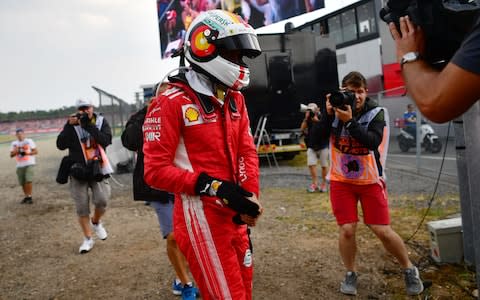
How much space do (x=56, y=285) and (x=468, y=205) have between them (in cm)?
439

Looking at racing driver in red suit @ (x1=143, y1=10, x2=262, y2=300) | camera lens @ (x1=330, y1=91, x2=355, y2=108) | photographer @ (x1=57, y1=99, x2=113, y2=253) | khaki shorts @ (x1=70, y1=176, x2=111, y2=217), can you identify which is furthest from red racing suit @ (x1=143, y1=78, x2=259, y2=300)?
khaki shorts @ (x1=70, y1=176, x2=111, y2=217)

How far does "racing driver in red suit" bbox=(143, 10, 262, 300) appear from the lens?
2168 millimetres

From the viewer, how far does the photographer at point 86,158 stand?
545cm

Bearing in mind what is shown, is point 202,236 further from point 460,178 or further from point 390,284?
point 460,178

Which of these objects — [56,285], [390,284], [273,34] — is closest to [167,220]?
[56,285]

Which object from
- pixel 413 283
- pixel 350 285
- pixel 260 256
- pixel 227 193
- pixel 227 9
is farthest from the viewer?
pixel 227 9

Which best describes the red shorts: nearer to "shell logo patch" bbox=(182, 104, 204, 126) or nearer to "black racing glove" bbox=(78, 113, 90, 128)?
"shell logo patch" bbox=(182, 104, 204, 126)

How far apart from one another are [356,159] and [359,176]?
0.16 metres

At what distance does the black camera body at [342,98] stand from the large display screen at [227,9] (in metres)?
5.57

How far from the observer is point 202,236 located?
2203mm

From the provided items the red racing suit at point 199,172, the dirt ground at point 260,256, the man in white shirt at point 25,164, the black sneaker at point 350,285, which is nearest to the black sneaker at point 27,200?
the man in white shirt at point 25,164

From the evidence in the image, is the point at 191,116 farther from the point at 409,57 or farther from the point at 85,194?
the point at 85,194

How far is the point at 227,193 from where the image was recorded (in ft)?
6.85

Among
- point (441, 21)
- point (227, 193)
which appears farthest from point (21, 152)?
point (441, 21)
